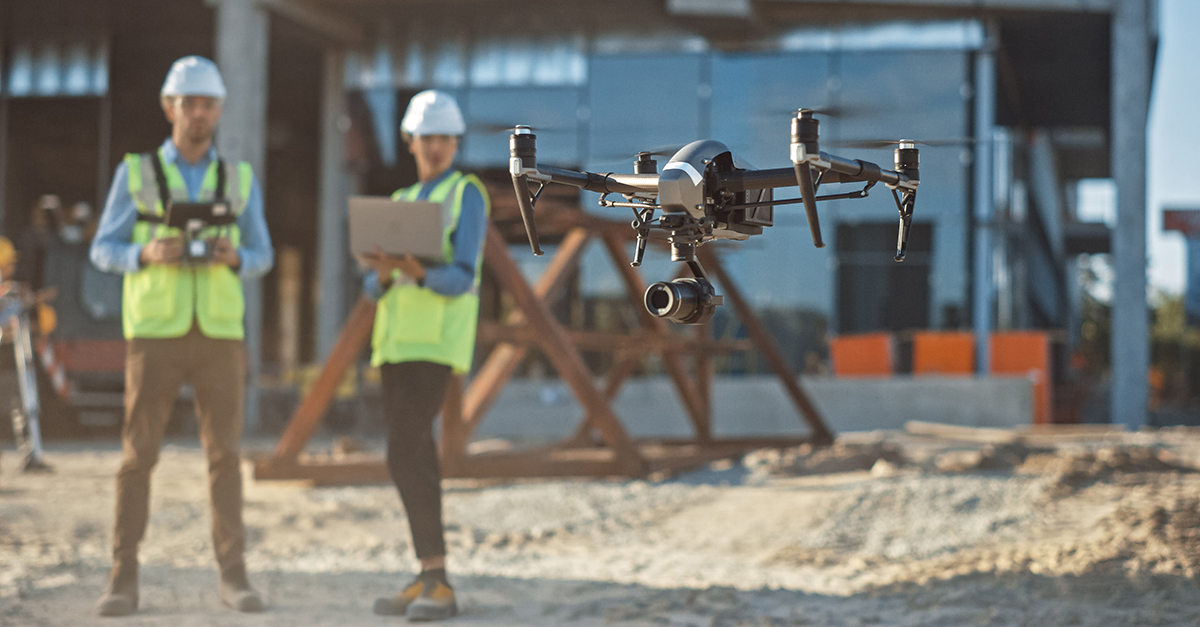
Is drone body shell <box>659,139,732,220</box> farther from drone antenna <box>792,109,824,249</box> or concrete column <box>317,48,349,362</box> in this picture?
concrete column <box>317,48,349,362</box>

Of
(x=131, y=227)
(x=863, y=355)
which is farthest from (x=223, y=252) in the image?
(x=863, y=355)

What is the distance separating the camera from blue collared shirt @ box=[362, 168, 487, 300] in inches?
166

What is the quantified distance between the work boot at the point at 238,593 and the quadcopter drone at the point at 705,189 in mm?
2229

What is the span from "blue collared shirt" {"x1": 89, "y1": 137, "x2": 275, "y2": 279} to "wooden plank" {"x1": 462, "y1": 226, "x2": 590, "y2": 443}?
289 cm

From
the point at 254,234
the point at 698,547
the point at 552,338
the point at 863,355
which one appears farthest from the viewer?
the point at 863,355

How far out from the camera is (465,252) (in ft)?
14.3

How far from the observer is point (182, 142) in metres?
4.32

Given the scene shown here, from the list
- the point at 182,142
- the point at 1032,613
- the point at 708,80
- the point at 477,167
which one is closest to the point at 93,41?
the point at 477,167

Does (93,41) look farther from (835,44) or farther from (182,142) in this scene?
(182,142)

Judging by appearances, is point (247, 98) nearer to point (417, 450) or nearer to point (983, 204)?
point (983, 204)

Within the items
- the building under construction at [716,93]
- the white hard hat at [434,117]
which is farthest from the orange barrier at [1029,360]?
the white hard hat at [434,117]

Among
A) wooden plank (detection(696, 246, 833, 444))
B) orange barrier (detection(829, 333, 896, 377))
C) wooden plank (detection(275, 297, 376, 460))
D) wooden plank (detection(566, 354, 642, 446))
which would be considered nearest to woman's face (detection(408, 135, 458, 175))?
wooden plank (detection(275, 297, 376, 460))

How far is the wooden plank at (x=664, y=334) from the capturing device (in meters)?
8.63

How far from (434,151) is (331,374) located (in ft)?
9.56
